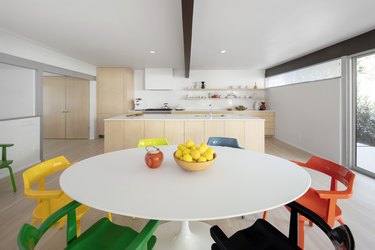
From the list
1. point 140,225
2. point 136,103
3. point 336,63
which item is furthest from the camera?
point 136,103

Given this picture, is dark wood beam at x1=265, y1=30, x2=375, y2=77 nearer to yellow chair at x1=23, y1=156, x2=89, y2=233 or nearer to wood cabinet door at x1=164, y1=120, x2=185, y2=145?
wood cabinet door at x1=164, y1=120, x2=185, y2=145

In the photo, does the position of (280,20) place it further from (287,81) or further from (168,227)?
(287,81)

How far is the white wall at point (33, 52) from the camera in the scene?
328 centimetres

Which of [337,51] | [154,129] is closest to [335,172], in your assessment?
[154,129]

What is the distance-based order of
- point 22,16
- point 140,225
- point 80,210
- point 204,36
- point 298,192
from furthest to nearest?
point 204,36 → point 22,16 → point 140,225 → point 80,210 → point 298,192

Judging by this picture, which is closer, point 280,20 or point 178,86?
point 280,20

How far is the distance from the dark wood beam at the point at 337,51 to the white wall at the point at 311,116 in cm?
49

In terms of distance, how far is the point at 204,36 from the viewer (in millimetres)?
3463

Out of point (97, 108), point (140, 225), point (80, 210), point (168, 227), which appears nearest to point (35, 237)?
point (80, 210)

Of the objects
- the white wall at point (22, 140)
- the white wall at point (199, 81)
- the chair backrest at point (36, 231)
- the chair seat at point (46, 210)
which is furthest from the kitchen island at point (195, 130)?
the white wall at point (199, 81)

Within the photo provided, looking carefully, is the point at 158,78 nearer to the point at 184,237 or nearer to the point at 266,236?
the point at 184,237

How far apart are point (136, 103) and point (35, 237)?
20.0ft

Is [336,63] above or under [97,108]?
above

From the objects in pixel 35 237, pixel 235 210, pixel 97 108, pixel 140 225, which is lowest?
pixel 140 225
